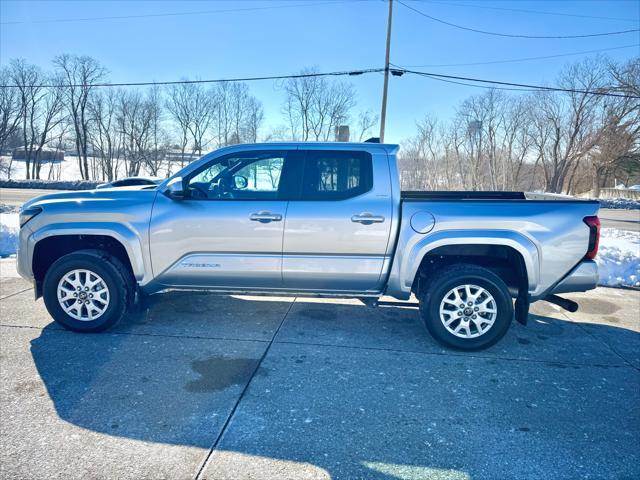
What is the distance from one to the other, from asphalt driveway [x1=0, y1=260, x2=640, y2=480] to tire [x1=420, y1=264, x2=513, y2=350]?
0.18m

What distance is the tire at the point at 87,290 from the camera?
3791 mm

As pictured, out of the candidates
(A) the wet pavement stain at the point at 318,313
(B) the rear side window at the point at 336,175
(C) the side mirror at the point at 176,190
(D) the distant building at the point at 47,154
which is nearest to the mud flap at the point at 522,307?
(B) the rear side window at the point at 336,175

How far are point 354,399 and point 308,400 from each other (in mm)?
344

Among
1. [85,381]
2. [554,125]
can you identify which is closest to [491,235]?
[85,381]

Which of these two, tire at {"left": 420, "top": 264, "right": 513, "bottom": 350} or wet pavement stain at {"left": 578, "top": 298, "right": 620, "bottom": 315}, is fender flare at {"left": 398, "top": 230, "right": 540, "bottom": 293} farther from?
wet pavement stain at {"left": 578, "top": 298, "right": 620, "bottom": 315}

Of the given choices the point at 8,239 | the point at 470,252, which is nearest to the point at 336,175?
the point at 470,252

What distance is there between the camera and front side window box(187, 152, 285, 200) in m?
3.84

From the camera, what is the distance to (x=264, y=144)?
155 inches

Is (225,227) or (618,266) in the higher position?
(225,227)

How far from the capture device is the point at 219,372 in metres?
3.21

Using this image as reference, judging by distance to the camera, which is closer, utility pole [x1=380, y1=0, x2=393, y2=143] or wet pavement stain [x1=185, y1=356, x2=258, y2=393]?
wet pavement stain [x1=185, y1=356, x2=258, y2=393]

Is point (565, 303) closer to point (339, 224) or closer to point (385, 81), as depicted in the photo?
point (339, 224)

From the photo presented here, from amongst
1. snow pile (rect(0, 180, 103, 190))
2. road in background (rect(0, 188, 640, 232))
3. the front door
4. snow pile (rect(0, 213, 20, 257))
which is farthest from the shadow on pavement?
snow pile (rect(0, 180, 103, 190))

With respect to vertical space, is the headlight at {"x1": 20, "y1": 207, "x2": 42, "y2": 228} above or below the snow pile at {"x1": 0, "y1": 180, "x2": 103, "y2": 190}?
above
